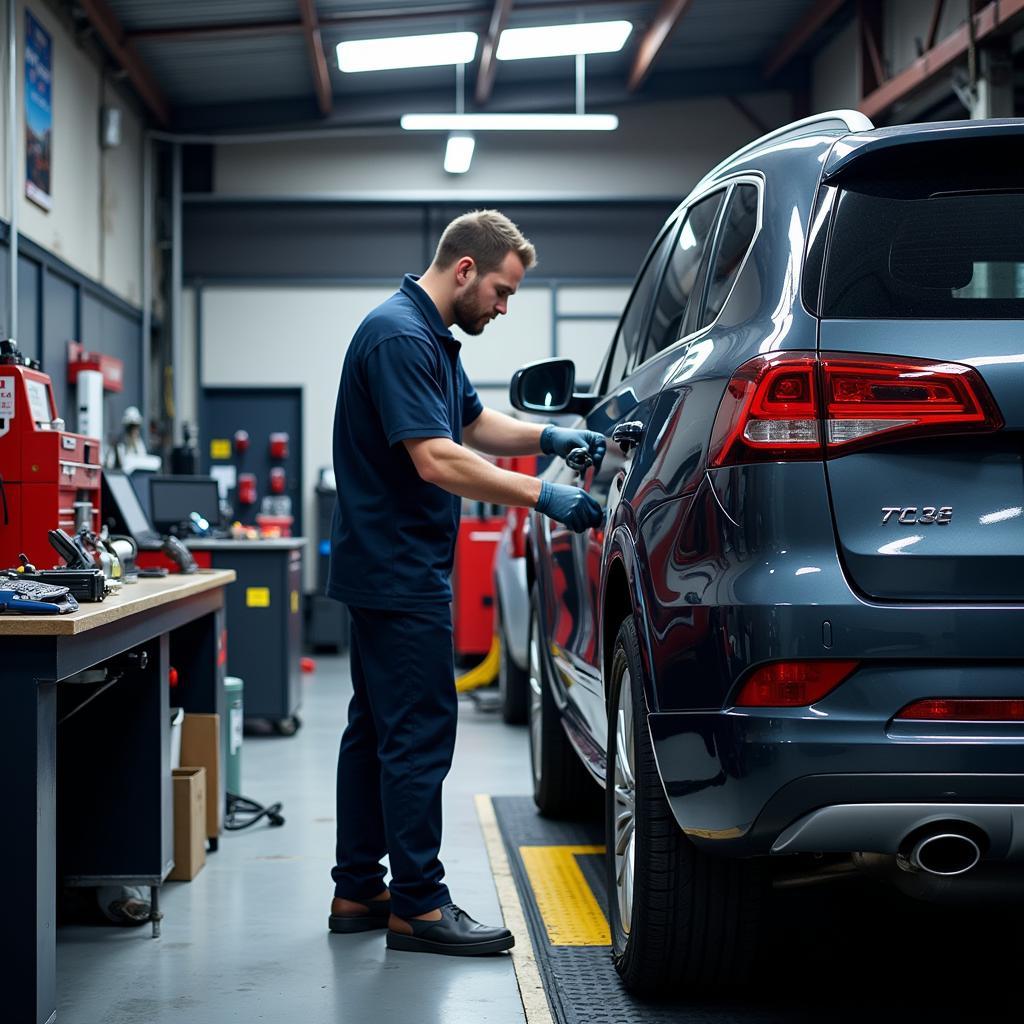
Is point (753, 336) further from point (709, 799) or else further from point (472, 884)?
point (472, 884)

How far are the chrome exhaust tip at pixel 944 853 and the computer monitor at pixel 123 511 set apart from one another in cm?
356

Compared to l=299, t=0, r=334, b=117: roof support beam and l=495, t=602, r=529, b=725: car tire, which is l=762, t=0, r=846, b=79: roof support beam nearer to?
l=299, t=0, r=334, b=117: roof support beam

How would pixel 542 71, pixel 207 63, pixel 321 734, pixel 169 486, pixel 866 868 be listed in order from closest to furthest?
pixel 866 868, pixel 169 486, pixel 321 734, pixel 207 63, pixel 542 71

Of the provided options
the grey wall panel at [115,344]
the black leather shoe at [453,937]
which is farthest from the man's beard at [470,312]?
the grey wall panel at [115,344]

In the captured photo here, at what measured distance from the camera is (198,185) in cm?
1259

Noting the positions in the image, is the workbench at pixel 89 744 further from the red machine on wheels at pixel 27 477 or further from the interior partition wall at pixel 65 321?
the interior partition wall at pixel 65 321

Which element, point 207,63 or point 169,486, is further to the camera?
point 207,63

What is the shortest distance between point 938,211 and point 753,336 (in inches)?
14.3

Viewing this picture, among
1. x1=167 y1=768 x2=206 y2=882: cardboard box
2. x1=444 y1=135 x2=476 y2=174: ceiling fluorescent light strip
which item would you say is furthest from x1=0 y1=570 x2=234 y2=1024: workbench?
x1=444 y1=135 x2=476 y2=174: ceiling fluorescent light strip

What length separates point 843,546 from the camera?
6.38 feet

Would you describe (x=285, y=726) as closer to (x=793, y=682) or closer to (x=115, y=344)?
(x=793, y=682)

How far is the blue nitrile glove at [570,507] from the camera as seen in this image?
2857mm

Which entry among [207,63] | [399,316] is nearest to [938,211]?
[399,316]

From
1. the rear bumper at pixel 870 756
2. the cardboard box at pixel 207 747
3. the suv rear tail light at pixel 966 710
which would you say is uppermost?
the suv rear tail light at pixel 966 710
